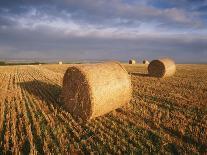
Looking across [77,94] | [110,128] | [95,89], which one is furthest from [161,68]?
[110,128]

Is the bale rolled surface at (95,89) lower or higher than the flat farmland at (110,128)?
higher

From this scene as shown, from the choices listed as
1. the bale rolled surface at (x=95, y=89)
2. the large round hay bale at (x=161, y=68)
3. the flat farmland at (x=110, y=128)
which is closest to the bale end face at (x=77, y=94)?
the bale rolled surface at (x=95, y=89)

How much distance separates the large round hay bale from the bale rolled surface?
37.0 ft

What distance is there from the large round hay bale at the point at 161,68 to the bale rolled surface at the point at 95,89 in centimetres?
1128

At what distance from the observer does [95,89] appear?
8.48m

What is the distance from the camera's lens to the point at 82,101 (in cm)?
868

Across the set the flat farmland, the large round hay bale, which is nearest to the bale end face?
the flat farmland

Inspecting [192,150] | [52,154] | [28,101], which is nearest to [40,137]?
[52,154]

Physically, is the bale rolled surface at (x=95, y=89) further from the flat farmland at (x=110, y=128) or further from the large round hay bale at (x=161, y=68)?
the large round hay bale at (x=161, y=68)

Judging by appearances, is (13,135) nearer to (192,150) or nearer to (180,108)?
(192,150)

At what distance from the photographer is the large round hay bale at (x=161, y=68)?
2067 centimetres

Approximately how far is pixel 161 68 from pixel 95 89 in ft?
43.7

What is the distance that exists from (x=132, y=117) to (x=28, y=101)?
14.8ft

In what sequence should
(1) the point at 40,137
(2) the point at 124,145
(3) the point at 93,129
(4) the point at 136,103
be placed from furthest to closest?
(4) the point at 136,103 → (3) the point at 93,129 → (1) the point at 40,137 → (2) the point at 124,145
